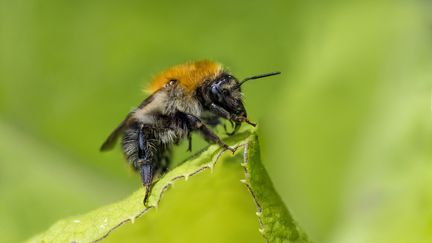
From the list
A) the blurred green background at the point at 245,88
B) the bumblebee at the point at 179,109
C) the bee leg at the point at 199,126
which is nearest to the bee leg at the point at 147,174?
the bumblebee at the point at 179,109

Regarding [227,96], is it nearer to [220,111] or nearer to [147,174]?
[220,111]

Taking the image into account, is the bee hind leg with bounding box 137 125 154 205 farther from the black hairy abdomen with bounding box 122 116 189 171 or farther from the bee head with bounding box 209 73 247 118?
the bee head with bounding box 209 73 247 118

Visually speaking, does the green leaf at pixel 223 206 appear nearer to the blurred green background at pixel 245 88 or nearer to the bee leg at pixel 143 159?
the bee leg at pixel 143 159

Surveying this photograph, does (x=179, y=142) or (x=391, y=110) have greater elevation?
(x=179, y=142)

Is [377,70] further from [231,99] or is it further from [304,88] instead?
[231,99]

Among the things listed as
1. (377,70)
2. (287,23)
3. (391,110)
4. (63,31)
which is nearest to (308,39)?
(287,23)

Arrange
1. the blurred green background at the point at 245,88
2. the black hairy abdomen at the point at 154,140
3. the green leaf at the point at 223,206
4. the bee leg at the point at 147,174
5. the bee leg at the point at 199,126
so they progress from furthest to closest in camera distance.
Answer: the blurred green background at the point at 245,88, the black hairy abdomen at the point at 154,140, the bee leg at the point at 199,126, the bee leg at the point at 147,174, the green leaf at the point at 223,206

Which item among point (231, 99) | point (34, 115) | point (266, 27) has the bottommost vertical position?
point (34, 115)
